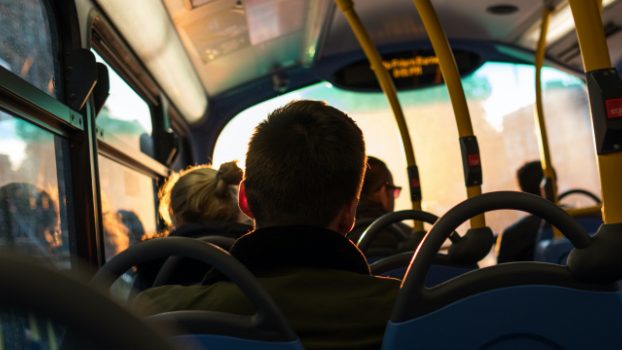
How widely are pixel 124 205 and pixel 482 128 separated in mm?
4594

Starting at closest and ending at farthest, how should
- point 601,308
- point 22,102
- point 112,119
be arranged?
point 601,308
point 22,102
point 112,119

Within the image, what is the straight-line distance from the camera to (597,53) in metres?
1.43

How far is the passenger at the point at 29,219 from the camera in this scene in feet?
7.29

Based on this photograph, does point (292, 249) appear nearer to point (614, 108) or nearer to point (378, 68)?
point (614, 108)

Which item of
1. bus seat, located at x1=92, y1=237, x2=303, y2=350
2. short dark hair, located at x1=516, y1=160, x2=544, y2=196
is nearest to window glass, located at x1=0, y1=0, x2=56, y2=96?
bus seat, located at x1=92, y1=237, x2=303, y2=350

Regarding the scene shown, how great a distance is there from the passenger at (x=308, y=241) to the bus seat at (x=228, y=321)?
0.12m

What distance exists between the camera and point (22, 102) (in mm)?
2227

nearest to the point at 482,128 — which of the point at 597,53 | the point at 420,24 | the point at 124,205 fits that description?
the point at 420,24

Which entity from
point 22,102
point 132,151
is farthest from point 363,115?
point 22,102

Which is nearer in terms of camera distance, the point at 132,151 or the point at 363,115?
the point at 132,151

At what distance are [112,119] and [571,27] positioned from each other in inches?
164

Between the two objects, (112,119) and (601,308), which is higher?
(112,119)

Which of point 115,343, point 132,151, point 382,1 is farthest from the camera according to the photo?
point 382,1

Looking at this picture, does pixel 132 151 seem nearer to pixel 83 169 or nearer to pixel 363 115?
pixel 83 169
